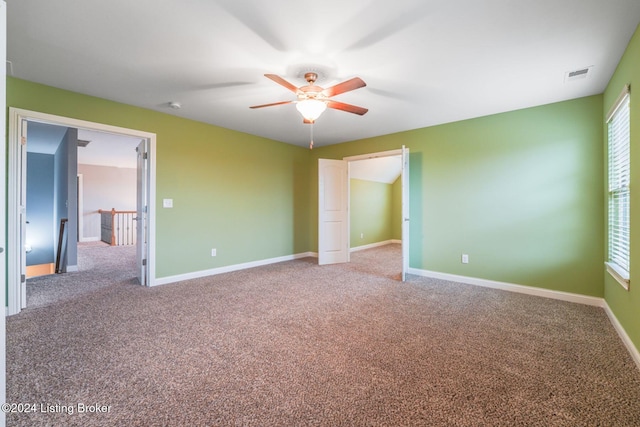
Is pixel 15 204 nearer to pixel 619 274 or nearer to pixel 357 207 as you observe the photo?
pixel 619 274

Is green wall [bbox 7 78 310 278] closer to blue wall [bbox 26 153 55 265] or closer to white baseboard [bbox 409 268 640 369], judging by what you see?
white baseboard [bbox 409 268 640 369]

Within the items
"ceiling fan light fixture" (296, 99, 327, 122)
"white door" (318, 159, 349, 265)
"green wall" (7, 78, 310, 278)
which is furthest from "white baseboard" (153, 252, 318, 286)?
"ceiling fan light fixture" (296, 99, 327, 122)

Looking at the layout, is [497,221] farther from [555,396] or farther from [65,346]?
[65,346]

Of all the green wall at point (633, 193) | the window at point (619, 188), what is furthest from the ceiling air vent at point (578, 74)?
the window at point (619, 188)

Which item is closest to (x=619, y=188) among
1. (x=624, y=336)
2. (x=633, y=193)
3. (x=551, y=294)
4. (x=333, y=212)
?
(x=633, y=193)

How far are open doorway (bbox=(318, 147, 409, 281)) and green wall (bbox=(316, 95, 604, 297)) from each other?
423 mm

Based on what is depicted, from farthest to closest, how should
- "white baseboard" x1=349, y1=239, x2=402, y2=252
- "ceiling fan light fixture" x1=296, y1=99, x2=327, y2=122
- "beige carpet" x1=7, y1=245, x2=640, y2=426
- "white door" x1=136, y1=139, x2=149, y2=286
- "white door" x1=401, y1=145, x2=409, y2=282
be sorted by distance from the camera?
"white baseboard" x1=349, y1=239, x2=402, y2=252 → "white door" x1=401, y1=145, x2=409, y2=282 → "white door" x1=136, y1=139, x2=149, y2=286 → "ceiling fan light fixture" x1=296, y1=99, x2=327, y2=122 → "beige carpet" x1=7, y1=245, x2=640, y2=426

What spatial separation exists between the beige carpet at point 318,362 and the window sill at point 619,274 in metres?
0.47

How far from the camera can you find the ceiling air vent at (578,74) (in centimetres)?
264

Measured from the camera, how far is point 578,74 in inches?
107

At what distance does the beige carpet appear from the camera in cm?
152

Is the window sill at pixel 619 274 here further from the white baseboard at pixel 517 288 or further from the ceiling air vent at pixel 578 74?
the ceiling air vent at pixel 578 74

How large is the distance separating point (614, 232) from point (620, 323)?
95 cm

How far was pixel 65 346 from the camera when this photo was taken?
220 cm
